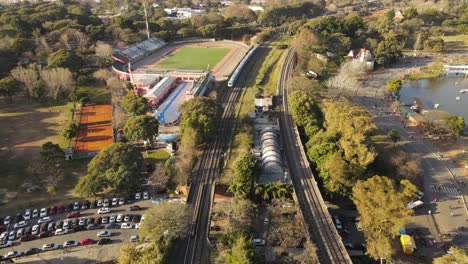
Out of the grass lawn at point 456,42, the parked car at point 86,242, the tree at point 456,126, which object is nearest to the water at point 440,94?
the tree at point 456,126

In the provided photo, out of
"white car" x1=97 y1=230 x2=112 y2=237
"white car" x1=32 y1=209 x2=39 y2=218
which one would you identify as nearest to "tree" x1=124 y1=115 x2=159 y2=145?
"white car" x1=32 y1=209 x2=39 y2=218

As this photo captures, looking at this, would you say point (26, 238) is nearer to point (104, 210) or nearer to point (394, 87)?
point (104, 210)

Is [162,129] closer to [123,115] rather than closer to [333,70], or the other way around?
[123,115]

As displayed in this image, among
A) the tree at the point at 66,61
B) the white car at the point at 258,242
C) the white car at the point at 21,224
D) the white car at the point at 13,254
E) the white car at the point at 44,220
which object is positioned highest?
the tree at the point at 66,61

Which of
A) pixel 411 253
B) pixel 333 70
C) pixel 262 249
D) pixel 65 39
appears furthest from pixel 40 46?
pixel 411 253

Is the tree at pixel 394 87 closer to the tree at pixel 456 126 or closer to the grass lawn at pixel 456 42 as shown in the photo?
the tree at pixel 456 126
